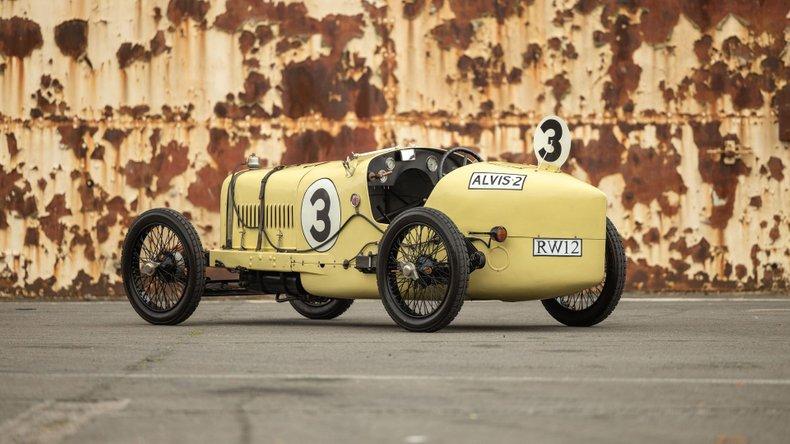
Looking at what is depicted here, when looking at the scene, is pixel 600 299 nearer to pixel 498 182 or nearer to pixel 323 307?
pixel 498 182

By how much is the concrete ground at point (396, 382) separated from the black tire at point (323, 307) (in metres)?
0.85

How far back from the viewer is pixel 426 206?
9.77m

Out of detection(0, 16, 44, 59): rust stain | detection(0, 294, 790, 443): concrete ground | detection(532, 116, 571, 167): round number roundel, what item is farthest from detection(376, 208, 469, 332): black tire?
detection(0, 16, 44, 59): rust stain

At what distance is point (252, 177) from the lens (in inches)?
445

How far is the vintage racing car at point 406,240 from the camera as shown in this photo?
31.1 ft

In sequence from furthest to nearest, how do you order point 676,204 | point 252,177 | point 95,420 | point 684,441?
1. point 676,204
2. point 252,177
3. point 95,420
4. point 684,441

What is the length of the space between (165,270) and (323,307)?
1.42 m

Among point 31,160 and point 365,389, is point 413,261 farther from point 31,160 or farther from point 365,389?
point 31,160

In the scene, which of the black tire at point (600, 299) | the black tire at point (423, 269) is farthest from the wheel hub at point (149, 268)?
the black tire at point (600, 299)

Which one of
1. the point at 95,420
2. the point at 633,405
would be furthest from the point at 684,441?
the point at 95,420

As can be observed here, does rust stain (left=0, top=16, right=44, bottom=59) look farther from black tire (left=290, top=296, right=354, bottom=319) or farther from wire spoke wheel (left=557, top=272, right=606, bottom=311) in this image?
wire spoke wheel (left=557, top=272, right=606, bottom=311)

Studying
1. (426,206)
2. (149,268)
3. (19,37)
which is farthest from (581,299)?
(19,37)

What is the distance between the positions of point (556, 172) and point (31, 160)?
645cm

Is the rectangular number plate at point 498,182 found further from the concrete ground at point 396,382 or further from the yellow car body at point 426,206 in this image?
the concrete ground at point 396,382
